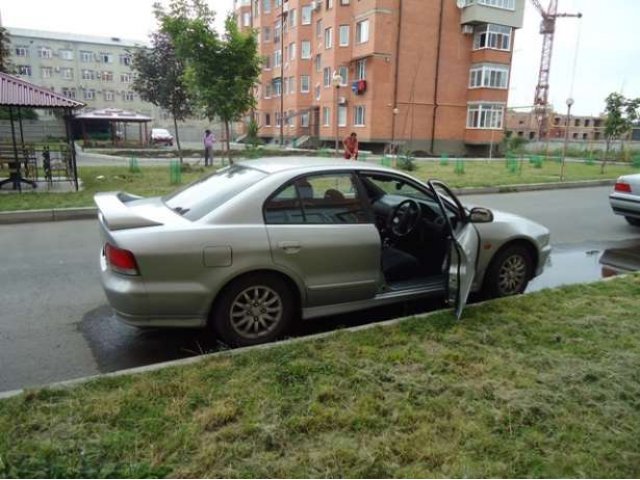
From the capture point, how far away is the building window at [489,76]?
34750 mm

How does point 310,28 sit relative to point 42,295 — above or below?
above

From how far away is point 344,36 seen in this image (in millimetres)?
36406

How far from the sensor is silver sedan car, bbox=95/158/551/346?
3695 mm

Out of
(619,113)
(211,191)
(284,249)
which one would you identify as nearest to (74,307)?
(211,191)

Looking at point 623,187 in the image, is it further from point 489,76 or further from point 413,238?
point 489,76

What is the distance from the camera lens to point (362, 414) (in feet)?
9.37

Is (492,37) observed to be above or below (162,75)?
above

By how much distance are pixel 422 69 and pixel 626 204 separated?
27604mm

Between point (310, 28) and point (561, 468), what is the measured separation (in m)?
45.3

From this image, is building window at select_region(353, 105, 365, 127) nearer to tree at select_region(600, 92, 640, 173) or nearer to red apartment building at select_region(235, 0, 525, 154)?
red apartment building at select_region(235, 0, 525, 154)

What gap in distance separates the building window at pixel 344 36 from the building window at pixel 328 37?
3.96ft

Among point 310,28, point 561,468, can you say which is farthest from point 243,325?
point 310,28

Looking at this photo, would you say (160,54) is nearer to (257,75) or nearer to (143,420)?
(257,75)

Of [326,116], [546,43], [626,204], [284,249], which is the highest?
[546,43]
